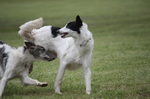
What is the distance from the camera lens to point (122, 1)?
172 feet

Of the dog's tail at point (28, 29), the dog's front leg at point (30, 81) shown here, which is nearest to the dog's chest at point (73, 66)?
the dog's front leg at point (30, 81)

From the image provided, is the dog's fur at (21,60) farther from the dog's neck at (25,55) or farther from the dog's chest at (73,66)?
the dog's chest at (73,66)

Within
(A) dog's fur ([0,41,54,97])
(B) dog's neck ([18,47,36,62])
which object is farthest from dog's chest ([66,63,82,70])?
(B) dog's neck ([18,47,36,62])

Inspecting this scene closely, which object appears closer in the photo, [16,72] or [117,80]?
[16,72]

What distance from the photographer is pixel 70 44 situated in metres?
10.8

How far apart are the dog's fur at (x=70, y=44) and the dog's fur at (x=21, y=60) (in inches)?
18.3

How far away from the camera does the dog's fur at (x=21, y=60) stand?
406 inches

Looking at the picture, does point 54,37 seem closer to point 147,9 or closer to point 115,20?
point 115,20

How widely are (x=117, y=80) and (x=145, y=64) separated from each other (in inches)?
112

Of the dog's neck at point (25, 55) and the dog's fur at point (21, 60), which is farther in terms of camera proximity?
the dog's neck at point (25, 55)

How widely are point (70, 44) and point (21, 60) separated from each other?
1353 mm

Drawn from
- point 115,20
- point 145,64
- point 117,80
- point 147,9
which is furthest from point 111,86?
point 147,9

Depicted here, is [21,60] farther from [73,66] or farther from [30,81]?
[73,66]

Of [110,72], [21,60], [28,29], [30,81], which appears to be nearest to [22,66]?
[21,60]
